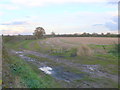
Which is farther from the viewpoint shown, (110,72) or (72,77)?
(110,72)

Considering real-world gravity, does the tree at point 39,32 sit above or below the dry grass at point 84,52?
above

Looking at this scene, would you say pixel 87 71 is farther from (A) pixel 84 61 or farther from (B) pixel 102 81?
(A) pixel 84 61

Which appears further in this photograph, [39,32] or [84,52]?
[39,32]

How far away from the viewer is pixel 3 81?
8.05 metres

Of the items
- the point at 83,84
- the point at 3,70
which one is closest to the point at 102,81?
the point at 83,84

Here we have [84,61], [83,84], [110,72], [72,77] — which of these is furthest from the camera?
[84,61]

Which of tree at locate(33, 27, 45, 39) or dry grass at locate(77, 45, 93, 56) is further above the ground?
tree at locate(33, 27, 45, 39)

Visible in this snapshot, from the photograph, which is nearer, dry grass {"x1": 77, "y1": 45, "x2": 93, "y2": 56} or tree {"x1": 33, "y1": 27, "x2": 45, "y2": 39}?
dry grass {"x1": 77, "y1": 45, "x2": 93, "y2": 56}

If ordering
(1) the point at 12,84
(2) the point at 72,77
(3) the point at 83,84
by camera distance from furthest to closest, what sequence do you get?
(2) the point at 72,77
(3) the point at 83,84
(1) the point at 12,84

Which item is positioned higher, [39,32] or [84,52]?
[39,32]

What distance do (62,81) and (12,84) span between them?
3.28 m

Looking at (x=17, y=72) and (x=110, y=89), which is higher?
(x=17, y=72)

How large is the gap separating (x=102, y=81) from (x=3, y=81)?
538 centimetres

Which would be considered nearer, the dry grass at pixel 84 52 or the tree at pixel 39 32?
the dry grass at pixel 84 52
